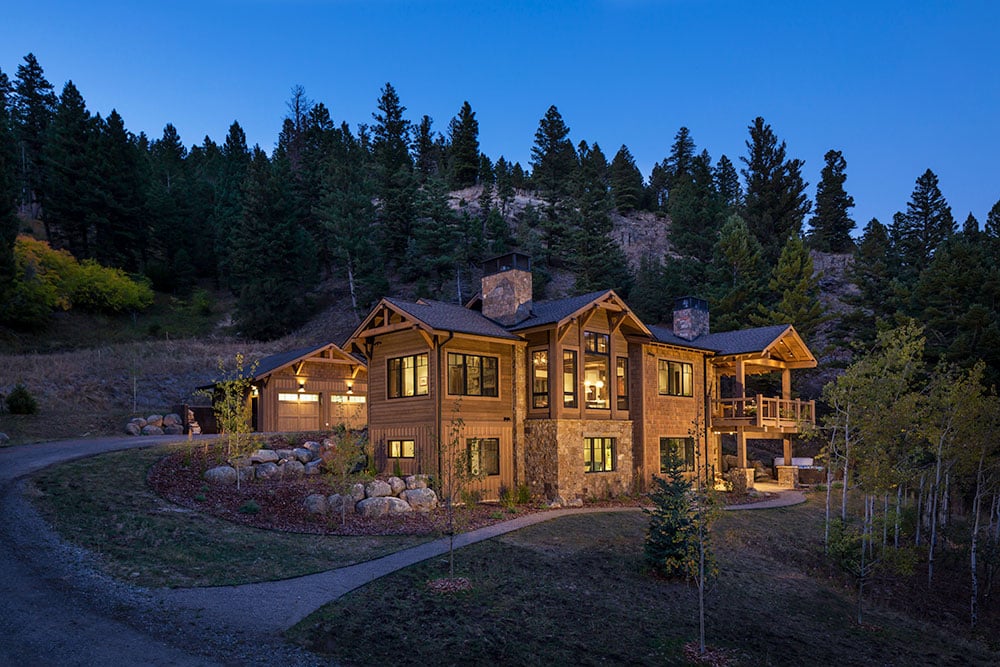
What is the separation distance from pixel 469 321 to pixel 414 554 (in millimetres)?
10131

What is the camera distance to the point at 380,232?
6256cm

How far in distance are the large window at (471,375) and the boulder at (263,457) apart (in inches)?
266

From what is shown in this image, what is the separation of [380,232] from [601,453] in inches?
1695

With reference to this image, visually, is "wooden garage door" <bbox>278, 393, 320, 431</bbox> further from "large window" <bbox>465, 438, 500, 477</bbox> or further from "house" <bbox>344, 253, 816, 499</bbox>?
"large window" <bbox>465, 438, 500, 477</bbox>

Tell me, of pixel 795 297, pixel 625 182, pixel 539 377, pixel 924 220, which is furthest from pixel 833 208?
pixel 539 377

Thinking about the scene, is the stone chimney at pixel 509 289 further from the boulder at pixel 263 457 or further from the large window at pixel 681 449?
the boulder at pixel 263 457

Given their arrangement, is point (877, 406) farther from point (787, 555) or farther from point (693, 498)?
point (693, 498)

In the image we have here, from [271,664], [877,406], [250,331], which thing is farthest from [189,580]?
[250,331]

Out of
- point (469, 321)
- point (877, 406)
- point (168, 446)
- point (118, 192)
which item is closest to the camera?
point (877, 406)

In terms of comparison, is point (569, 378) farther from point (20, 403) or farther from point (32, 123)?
point (32, 123)

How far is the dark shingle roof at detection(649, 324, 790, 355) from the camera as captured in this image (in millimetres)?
27938

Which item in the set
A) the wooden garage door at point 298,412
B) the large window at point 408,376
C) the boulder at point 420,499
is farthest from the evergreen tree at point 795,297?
the boulder at point 420,499

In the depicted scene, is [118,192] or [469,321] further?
[118,192]

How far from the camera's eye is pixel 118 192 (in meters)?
62.9
